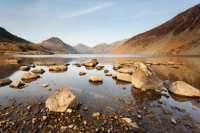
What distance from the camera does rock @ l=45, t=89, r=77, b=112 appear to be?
35.5 feet

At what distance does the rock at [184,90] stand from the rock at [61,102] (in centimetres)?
946

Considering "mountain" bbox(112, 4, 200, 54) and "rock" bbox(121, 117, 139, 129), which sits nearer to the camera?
"rock" bbox(121, 117, 139, 129)

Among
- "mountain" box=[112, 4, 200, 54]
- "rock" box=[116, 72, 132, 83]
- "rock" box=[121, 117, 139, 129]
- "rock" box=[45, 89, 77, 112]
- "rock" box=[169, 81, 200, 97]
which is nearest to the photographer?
"rock" box=[121, 117, 139, 129]

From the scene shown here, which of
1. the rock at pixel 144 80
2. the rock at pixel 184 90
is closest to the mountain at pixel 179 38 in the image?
the rock at pixel 144 80

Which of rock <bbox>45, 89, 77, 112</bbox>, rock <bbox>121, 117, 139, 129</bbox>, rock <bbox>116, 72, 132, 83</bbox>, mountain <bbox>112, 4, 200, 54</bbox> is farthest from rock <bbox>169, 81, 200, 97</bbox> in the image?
mountain <bbox>112, 4, 200, 54</bbox>

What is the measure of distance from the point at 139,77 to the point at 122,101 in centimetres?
570

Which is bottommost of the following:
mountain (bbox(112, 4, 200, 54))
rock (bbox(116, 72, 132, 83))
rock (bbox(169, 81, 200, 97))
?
rock (bbox(116, 72, 132, 83))

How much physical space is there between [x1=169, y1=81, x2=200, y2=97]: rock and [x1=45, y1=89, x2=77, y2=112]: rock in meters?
9.46

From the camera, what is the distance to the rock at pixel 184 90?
14.8 m

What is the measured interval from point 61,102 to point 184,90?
10714mm

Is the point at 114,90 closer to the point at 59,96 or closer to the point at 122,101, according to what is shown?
the point at 122,101

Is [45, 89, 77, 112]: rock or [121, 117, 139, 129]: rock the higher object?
[45, 89, 77, 112]: rock

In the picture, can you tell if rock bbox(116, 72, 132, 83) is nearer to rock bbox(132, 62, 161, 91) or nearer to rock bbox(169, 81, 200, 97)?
rock bbox(132, 62, 161, 91)

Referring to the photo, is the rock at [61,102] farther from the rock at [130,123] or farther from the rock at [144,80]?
the rock at [144,80]
